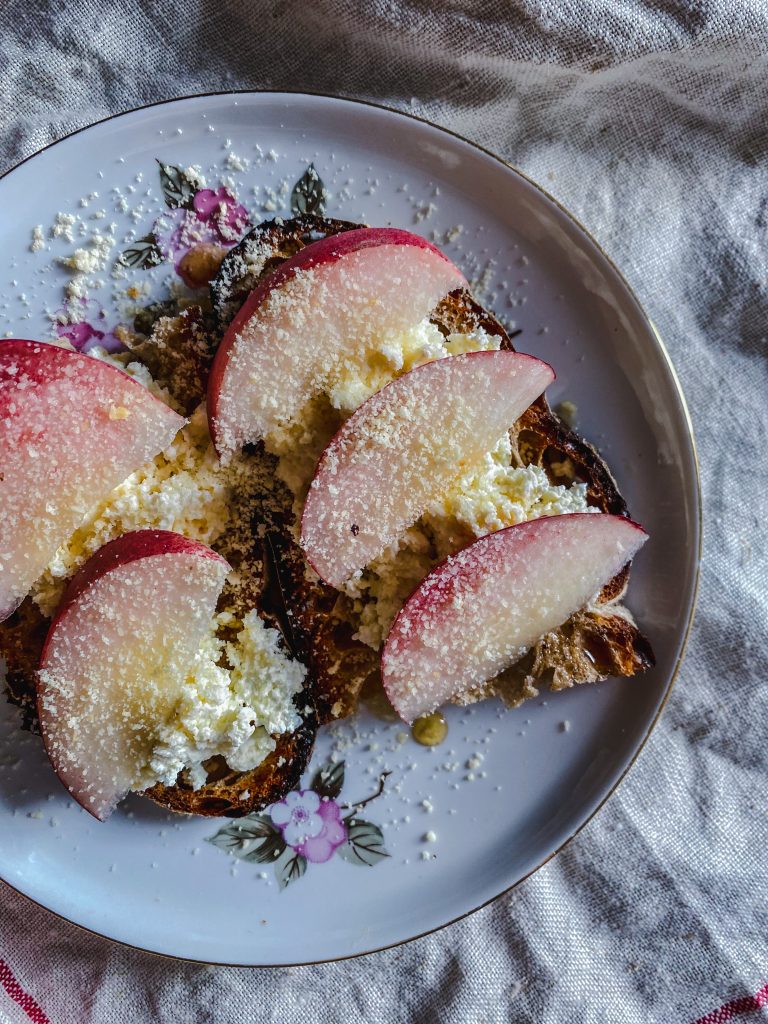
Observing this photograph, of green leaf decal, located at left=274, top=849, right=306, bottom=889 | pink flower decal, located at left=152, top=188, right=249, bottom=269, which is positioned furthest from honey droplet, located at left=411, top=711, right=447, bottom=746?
pink flower decal, located at left=152, top=188, right=249, bottom=269

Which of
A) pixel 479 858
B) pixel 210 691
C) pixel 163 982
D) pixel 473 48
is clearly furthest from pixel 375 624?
pixel 473 48

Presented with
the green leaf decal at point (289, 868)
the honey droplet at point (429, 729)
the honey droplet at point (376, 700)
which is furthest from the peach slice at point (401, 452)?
the green leaf decal at point (289, 868)

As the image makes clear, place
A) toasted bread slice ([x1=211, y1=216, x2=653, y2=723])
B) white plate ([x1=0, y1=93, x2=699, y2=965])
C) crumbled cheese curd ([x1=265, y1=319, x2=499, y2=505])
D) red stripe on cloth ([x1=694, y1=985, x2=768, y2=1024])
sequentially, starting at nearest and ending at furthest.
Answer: crumbled cheese curd ([x1=265, y1=319, x2=499, y2=505]) < toasted bread slice ([x1=211, y1=216, x2=653, y2=723]) < white plate ([x1=0, y1=93, x2=699, y2=965]) < red stripe on cloth ([x1=694, y1=985, x2=768, y2=1024])

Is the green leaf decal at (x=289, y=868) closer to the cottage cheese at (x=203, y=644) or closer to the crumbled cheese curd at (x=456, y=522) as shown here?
the cottage cheese at (x=203, y=644)

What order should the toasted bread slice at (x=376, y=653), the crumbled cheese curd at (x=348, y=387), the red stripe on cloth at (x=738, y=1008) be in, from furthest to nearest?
1. the red stripe on cloth at (x=738, y=1008)
2. the toasted bread slice at (x=376, y=653)
3. the crumbled cheese curd at (x=348, y=387)

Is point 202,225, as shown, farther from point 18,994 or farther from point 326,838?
point 18,994

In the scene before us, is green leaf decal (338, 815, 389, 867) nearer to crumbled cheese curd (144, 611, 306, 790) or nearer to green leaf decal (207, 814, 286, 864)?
green leaf decal (207, 814, 286, 864)
